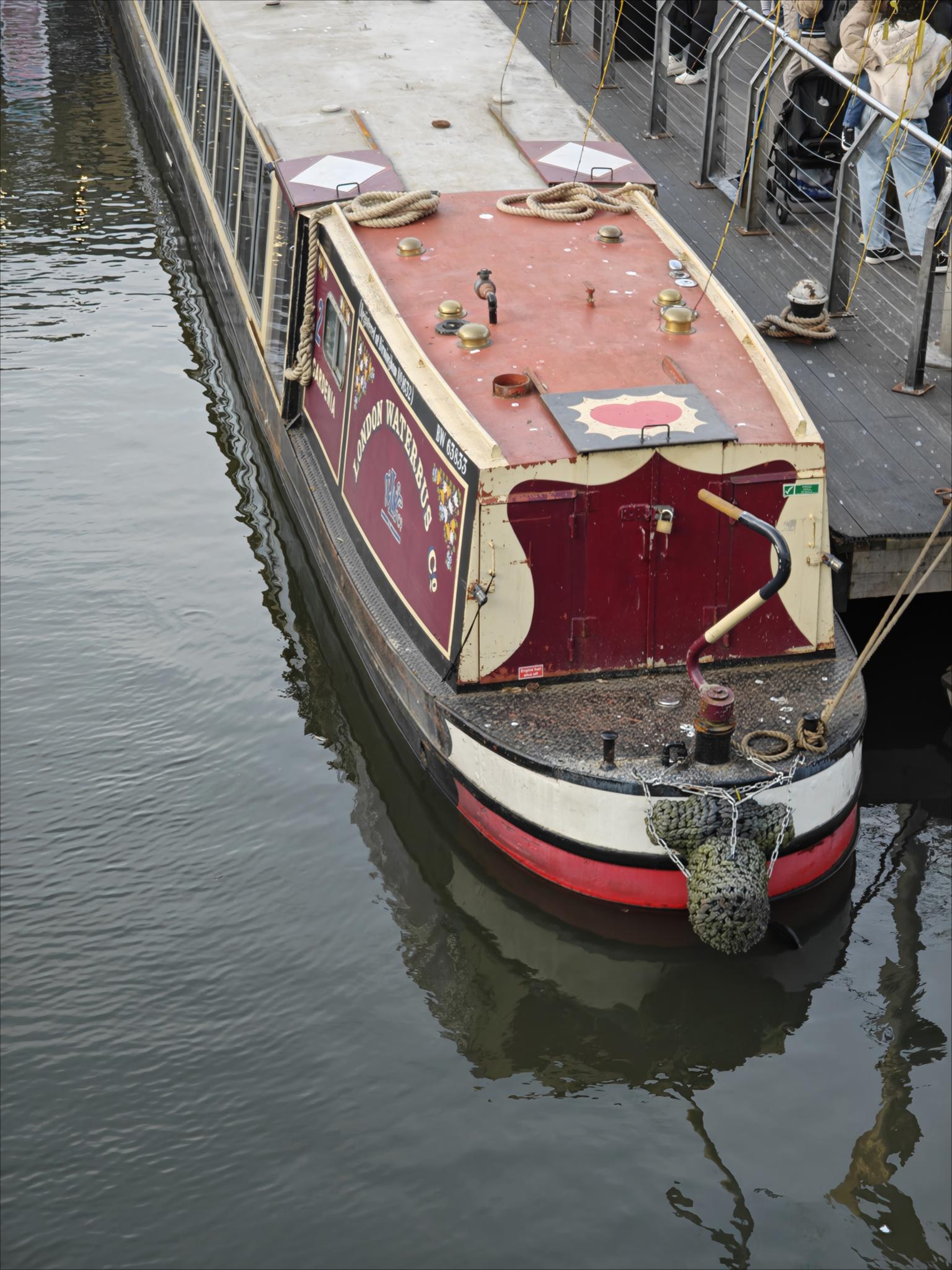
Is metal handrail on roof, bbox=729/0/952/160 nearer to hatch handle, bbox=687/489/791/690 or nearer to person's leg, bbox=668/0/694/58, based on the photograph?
person's leg, bbox=668/0/694/58

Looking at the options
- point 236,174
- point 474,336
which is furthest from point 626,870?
point 236,174

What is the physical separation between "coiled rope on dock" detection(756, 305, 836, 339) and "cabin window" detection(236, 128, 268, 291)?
11.3 feet

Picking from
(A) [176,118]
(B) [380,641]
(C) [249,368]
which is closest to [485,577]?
(B) [380,641]

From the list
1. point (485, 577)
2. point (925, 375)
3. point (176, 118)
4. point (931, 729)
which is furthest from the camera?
point (176, 118)

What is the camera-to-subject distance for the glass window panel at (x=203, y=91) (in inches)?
500

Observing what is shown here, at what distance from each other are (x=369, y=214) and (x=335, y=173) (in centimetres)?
69

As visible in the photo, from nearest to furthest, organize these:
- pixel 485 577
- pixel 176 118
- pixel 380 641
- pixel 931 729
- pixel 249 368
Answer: pixel 485 577, pixel 380 641, pixel 931 729, pixel 249 368, pixel 176 118

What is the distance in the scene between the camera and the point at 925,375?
948 centimetres

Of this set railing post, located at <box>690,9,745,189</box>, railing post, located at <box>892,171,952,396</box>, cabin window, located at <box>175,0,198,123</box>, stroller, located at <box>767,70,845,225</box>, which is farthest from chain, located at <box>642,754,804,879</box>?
cabin window, located at <box>175,0,198,123</box>

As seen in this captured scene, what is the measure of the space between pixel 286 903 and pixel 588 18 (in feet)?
36.4

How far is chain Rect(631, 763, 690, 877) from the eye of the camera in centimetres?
648

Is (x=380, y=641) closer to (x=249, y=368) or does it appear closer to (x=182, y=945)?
(x=182, y=945)

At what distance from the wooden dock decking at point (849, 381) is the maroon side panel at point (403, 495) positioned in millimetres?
2258

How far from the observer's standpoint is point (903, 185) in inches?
404
